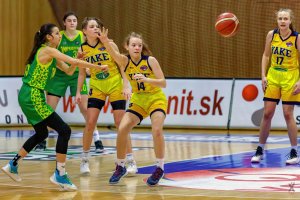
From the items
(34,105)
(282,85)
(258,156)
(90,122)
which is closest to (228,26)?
(282,85)

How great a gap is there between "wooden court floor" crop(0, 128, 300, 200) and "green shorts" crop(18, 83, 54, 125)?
785 mm

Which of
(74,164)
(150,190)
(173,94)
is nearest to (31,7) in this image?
(173,94)

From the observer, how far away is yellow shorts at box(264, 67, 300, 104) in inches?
412

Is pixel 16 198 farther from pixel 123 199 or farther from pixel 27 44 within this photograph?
pixel 27 44

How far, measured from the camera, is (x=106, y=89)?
9891 mm

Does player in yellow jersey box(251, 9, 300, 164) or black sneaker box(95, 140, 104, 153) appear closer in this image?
player in yellow jersey box(251, 9, 300, 164)

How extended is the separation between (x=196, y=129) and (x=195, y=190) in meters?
8.51

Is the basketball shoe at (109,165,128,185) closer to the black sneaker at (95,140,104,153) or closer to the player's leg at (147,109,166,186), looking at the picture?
the player's leg at (147,109,166,186)

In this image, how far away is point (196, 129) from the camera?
16656 millimetres

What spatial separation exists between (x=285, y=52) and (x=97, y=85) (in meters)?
2.64

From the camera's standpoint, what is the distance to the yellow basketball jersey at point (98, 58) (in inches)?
387

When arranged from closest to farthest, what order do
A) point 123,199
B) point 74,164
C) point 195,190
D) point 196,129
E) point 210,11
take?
point 123,199
point 195,190
point 74,164
point 196,129
point 210,11

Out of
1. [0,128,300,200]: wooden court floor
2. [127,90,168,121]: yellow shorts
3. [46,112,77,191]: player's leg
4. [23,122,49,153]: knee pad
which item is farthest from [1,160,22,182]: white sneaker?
[127,90,168,121]: yellow shorts

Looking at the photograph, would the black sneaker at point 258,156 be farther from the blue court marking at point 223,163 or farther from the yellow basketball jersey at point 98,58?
the yellow basketball jersey at point 98,58
